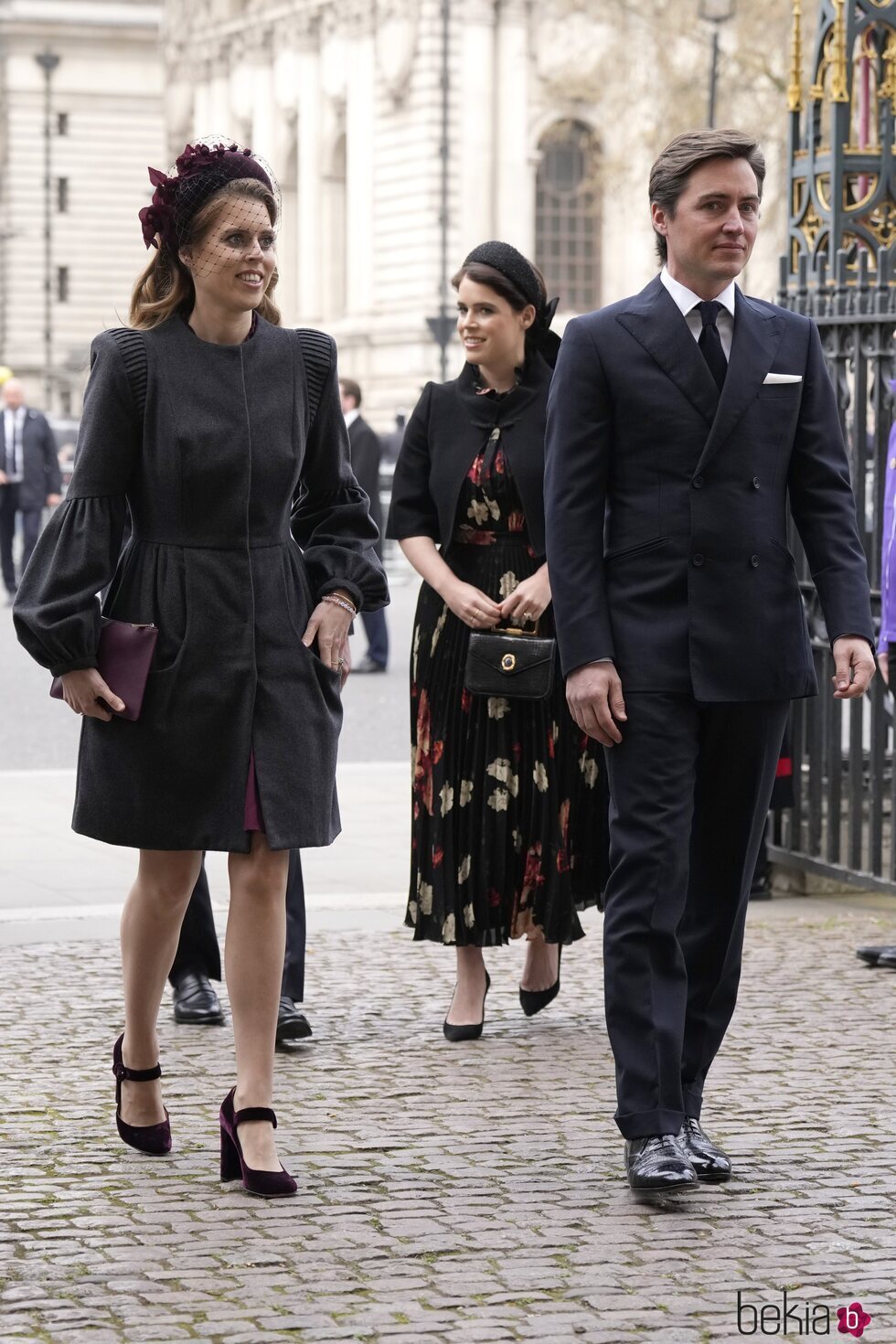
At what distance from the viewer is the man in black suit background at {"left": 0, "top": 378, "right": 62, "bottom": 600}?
22.5m

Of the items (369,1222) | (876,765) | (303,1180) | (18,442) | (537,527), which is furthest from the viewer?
(18,442)

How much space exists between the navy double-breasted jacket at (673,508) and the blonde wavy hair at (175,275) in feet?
2.14

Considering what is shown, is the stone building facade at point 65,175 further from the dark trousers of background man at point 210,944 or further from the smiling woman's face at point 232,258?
the smiling woman's face at point 232,258

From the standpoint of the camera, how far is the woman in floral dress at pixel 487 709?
20.2 feet

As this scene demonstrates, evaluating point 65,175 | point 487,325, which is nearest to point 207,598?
point 487,325

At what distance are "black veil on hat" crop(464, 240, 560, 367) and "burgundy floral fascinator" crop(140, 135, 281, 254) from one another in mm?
1357

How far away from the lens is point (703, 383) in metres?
4.72

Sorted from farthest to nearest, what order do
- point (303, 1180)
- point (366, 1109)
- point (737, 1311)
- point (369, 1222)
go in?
point (366, 1109) → point (303, 1180) → point (369, 1222) → point (737, 1311)

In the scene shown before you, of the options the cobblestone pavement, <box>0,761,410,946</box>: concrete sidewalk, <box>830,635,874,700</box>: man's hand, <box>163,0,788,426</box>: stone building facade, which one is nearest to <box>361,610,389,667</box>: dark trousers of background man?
<box>0,761,410,946</box>: concrete sidewalk

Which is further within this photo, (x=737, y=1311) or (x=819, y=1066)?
(x=819, y=1066)

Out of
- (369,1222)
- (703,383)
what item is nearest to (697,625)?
(703,383)

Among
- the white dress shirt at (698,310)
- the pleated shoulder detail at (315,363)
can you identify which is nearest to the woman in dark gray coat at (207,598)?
the pleated shoulder detail at (315,363)

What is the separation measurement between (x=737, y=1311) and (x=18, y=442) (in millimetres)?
19721

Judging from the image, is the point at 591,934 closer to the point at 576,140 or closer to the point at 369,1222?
the point at 369,1222
